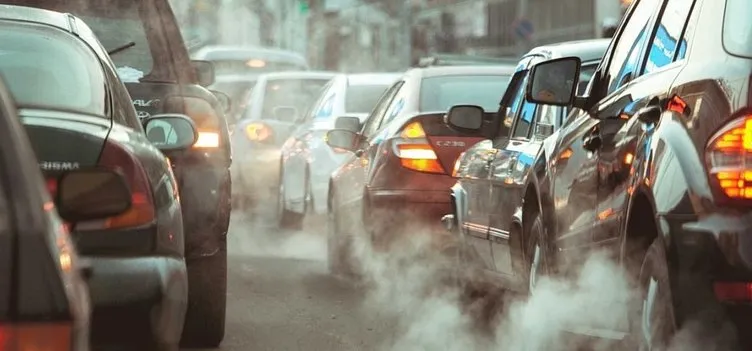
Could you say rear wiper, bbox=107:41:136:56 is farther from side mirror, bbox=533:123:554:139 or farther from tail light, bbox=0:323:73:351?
tail light, bbox=0:323:73:351

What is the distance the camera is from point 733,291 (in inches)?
184

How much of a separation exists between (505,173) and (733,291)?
4.23 meters

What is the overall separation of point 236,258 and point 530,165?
19.9ft

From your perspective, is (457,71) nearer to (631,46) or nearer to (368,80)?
(368,80)

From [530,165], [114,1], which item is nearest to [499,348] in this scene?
[530,165]

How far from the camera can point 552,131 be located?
8.52 meters

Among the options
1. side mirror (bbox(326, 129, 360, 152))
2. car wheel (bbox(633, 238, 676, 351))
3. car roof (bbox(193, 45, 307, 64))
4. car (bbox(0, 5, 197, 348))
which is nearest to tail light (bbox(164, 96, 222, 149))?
car (bbox(0, 5, 197, 348))

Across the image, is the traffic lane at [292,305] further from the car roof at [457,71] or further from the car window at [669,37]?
the car window at [669,37]

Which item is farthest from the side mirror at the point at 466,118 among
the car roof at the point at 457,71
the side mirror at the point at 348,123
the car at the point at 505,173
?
the side mirror at the point at 348,123

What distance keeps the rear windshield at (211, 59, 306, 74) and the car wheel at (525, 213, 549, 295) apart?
24.3 metres

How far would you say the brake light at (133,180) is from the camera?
561cm

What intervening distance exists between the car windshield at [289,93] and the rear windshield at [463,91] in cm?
888

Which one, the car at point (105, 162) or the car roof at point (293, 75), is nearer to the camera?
the car at point (105, 162)

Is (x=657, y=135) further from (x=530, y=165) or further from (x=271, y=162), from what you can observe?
(x=271, y=162)
